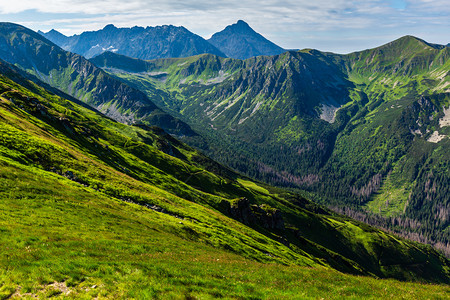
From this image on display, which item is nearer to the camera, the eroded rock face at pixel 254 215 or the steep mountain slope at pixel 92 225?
the steep mountain slope at pixel 92 225

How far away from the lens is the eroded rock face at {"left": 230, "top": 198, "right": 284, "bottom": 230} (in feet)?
332

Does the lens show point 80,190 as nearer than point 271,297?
No

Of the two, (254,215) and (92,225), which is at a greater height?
(92,225)

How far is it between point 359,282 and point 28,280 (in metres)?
28.4

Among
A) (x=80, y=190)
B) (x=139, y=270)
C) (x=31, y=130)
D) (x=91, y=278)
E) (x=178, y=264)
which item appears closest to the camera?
(x=91, y=278)

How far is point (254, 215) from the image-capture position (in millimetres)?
105938

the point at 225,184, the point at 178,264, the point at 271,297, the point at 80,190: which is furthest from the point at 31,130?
the point at 225,184

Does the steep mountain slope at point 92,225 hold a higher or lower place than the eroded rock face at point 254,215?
higher

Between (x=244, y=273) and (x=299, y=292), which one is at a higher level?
(x=299, y=292)

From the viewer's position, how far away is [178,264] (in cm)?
2462

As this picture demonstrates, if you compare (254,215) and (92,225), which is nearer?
(92,225)

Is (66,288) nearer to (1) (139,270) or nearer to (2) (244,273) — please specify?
(1) (139,270)

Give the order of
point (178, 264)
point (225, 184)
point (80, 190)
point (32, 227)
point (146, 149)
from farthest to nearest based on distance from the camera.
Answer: point (225, 184), point (146, 149), point (80, 190), point (32, 227), point (178, 264)

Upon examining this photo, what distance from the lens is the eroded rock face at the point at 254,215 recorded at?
3986 inches
